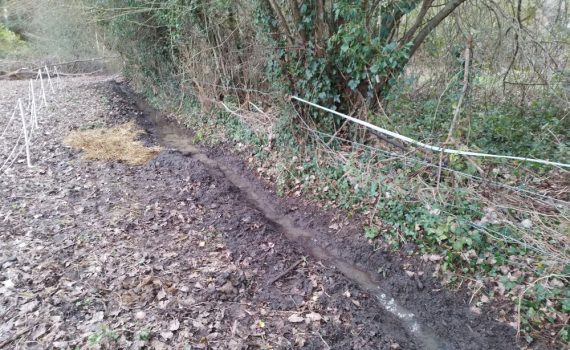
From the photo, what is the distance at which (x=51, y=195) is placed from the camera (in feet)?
19.7

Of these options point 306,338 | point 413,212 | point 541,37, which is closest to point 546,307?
point 413,212

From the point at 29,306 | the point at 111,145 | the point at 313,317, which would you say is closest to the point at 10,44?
the point at 111,145

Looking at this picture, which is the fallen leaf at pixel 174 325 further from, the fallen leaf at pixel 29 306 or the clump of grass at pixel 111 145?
the clump of grass at pixel 111 145

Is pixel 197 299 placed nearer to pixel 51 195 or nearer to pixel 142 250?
pixel 142 250

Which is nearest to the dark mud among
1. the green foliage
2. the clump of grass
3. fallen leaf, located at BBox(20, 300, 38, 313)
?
the clump of grass

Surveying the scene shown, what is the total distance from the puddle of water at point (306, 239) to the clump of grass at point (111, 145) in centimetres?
95

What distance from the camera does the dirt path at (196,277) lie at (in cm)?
353

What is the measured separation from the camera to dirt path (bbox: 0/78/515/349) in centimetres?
353

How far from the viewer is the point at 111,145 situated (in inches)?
338

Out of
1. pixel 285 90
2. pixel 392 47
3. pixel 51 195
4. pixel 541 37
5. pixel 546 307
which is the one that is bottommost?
pixel 51 195

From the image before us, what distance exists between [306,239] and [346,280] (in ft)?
3.88

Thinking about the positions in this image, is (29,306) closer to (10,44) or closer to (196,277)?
(196,277)

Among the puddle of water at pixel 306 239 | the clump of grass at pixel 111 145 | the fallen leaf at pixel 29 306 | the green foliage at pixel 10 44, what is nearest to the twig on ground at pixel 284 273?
the puddle of water at pixel 306 239

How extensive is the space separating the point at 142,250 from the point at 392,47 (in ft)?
14.9
